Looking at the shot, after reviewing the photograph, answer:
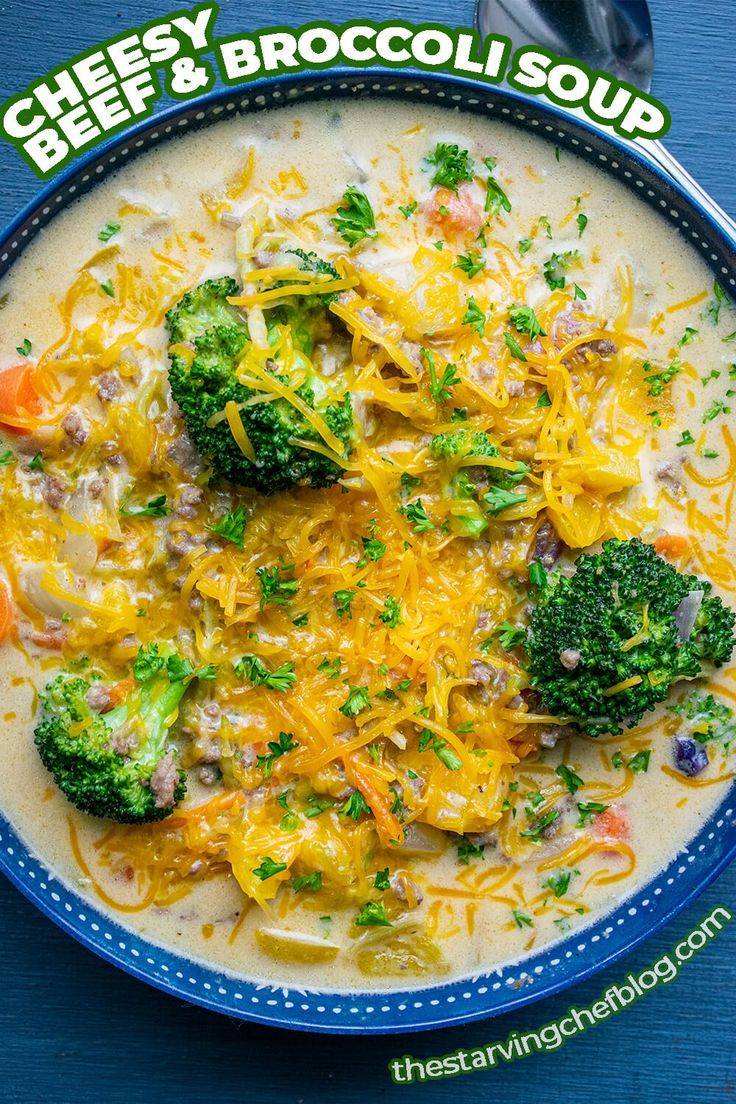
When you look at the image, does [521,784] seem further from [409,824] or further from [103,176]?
[103,176]

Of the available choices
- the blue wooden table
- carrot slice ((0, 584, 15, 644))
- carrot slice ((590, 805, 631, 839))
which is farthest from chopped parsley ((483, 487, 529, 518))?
carrot slice ((0, 584, 15, 644))

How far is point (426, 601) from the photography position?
12.3 feet

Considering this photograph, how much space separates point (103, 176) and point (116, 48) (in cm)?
86

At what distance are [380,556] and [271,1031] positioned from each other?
7.45 ft

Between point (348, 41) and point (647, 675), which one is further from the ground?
point (348, 41)

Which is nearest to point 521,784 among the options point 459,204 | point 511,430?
point 511,430

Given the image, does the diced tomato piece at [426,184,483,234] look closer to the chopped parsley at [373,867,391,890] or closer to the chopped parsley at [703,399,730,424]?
the chopped parsley at [703,399,730,424]

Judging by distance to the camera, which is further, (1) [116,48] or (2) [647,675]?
(1) [116,48]

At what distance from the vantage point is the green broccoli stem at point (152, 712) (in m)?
3.66

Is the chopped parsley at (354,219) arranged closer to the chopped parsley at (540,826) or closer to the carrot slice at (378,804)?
the carrot slice at (378,804)

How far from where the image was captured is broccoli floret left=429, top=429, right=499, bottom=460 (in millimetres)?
3625

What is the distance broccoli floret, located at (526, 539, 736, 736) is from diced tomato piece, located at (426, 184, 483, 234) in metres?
1.42

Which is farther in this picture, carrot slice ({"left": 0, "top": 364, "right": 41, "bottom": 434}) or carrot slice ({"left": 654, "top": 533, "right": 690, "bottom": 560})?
carrot slice ({"left": 654, "top": 533, "right": 690, "bottom": 560})

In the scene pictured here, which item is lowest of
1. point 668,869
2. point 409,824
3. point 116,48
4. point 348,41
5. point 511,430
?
point 409,824
